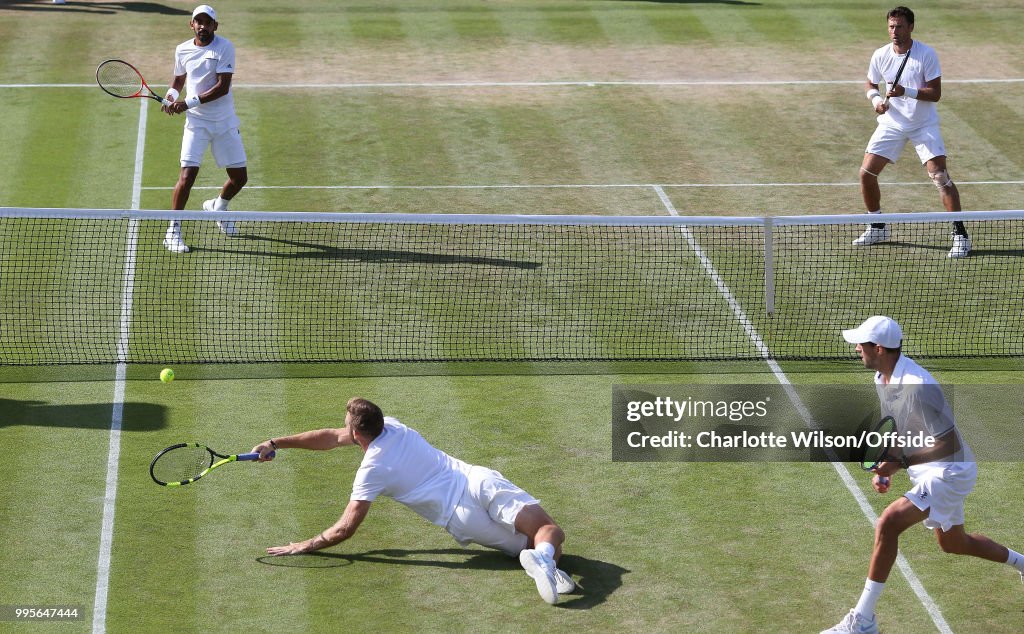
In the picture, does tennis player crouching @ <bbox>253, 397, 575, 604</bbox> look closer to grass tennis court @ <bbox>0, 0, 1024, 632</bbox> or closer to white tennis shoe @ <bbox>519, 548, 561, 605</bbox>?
white tennis shoe @ <bbox>519, 548, 561, 605</bbox>

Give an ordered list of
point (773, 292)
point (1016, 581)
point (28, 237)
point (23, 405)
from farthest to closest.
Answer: point (28, 237) < point (773, 292) < point (23, 405) < point (1016, 581)

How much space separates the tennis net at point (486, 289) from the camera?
14.1 meters

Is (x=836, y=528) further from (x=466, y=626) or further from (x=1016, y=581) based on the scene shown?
(x=466, y=626)

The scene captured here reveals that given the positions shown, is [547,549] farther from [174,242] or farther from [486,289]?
[174,242]

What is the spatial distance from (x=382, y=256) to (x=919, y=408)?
8.86m

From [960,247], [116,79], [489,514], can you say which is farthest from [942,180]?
[116,79]

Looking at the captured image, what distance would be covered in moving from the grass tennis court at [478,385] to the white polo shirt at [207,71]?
1452 mm

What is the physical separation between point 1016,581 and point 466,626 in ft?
12.1

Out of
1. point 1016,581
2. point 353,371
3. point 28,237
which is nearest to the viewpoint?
point 1016,581

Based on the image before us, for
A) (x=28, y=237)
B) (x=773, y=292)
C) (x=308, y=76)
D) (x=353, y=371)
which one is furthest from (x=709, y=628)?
(x=308, y=76)

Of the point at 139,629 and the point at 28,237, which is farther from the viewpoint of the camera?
the point at 28,237

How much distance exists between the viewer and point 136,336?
14312mm

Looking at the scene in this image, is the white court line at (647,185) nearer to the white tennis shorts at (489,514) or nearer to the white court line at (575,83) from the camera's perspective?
the white court line at (575,83)

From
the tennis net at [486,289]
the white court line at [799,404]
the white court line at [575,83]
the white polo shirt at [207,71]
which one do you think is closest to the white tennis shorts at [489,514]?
the white court line at [799,404]
